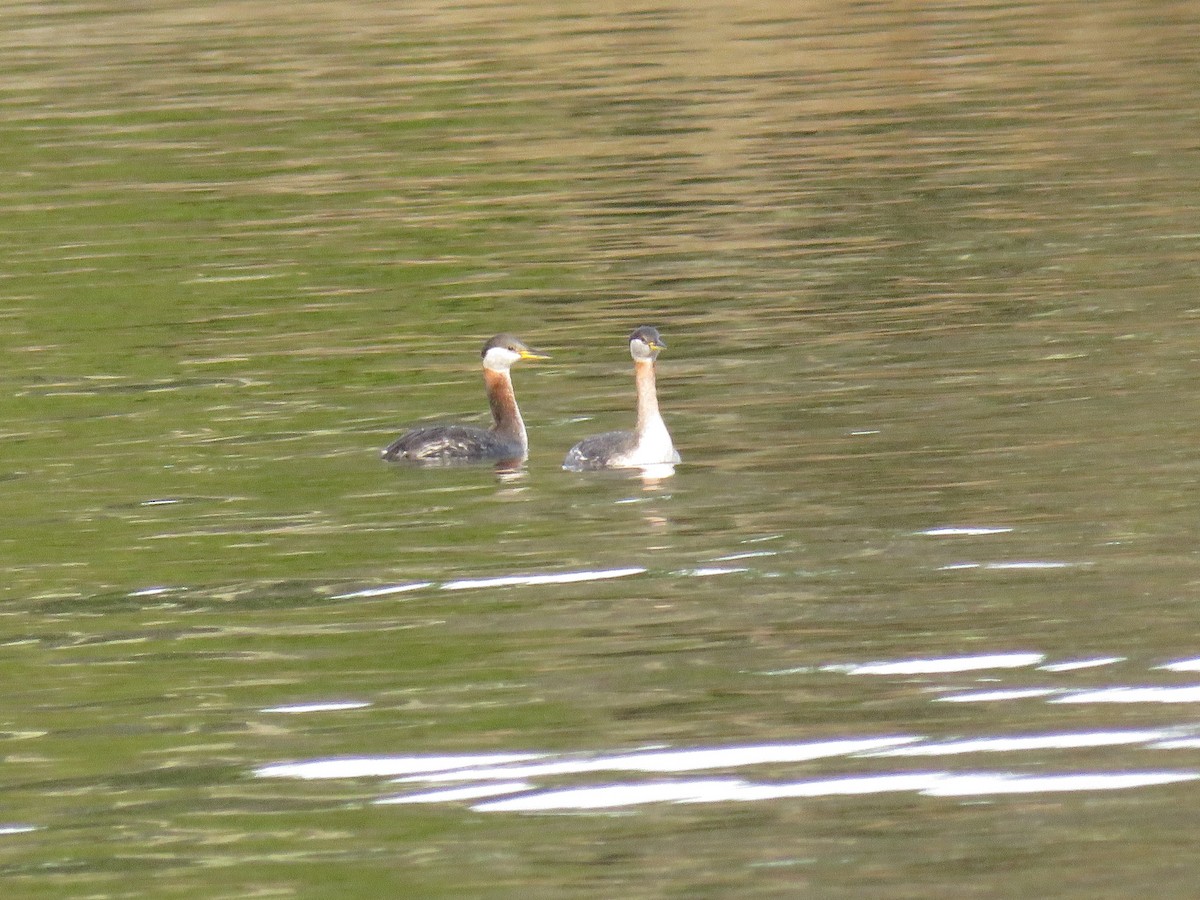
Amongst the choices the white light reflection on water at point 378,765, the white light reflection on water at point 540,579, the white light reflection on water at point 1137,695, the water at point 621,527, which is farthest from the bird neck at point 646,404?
the white light reflection on water at point 378,765

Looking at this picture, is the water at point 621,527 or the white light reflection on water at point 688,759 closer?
the water at point 621,527

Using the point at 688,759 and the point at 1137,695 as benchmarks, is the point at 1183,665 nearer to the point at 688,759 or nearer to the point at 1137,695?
the point at 1137,695

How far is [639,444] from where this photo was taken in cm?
1514

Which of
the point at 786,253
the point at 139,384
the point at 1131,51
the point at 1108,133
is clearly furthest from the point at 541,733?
the point at 1131,51

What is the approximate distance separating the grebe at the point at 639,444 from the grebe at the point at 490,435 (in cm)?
64

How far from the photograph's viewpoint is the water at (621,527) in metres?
9.26

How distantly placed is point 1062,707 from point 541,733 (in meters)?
2.08

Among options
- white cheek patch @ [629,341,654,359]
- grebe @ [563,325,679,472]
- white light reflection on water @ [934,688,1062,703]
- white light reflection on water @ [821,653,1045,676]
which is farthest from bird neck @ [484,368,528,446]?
white light reflection on water @ [934,688,1062,703]

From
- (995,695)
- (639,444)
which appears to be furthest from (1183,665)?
(639,444)

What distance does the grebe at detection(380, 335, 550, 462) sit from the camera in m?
15.7

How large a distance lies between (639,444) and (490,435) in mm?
1261

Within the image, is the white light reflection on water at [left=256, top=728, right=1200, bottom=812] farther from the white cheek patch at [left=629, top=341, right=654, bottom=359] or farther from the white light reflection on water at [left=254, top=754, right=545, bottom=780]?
the white cheek patch at [left=629, top=341, right=654, bottom=359]

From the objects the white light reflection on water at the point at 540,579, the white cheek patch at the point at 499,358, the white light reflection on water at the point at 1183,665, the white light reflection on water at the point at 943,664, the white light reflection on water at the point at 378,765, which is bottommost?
the white light reflection on water at the point at 1183,665

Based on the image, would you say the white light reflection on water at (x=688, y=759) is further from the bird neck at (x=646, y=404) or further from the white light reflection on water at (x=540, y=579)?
the bird neck at (x=646, y=404)
